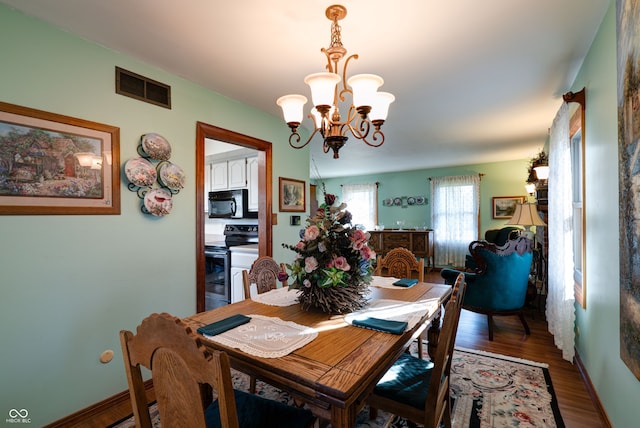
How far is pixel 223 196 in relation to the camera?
454 centimetres

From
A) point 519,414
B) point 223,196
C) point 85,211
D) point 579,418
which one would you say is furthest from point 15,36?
point 579,418

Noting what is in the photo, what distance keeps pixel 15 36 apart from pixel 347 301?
228cm

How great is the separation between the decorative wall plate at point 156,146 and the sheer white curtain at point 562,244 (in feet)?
10.6

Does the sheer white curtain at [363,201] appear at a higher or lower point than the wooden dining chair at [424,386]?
higher

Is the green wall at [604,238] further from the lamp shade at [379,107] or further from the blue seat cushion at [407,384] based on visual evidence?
the lamp shade at [379,107]

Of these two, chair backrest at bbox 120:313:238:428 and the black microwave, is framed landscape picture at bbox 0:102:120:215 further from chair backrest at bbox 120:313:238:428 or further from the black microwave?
the black microwave

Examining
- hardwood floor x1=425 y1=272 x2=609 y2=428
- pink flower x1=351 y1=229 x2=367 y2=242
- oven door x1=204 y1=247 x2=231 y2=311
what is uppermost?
pink flower x1=351 y1=229 x2=367 y2=242

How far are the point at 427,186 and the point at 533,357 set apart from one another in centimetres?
510

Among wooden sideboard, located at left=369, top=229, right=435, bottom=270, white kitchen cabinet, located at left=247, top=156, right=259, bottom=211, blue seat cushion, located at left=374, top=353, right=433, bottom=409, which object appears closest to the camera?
blue seat cushion, located at left=374, top=353, right=433, bottom=409

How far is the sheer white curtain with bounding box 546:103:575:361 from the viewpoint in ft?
8.09

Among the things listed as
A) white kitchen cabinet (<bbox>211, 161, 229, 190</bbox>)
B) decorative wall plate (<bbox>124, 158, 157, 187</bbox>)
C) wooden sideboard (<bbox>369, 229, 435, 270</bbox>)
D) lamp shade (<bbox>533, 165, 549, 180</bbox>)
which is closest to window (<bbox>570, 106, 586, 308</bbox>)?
lamp shade (<bbox>533, 165, 549, 180</bbox>)

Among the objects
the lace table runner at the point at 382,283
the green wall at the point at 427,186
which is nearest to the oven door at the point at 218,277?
the lace table runner at the point at 382,283

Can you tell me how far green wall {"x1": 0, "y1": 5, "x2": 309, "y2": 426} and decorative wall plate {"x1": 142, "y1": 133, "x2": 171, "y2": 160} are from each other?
69 millimetres

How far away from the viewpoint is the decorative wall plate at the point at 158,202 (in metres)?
2.12
